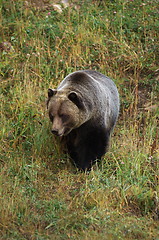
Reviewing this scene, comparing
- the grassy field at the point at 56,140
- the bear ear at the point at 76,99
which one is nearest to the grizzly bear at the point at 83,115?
the bear ear at the point at 76,99

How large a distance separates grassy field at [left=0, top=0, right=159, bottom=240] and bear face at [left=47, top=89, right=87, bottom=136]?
0.67m

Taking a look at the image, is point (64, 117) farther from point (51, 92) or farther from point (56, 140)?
point (56, 140)

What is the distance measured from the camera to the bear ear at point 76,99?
570 centimetres

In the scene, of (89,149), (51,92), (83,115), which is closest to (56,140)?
(89,149)

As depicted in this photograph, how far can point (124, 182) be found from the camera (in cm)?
571

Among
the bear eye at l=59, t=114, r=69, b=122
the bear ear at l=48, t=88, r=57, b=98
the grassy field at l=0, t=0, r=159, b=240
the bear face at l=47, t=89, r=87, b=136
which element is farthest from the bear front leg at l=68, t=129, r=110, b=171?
the bear ear at l=48, t=88, r=57, b=98

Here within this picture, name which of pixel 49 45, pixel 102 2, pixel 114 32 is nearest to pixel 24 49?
pixel 49 45

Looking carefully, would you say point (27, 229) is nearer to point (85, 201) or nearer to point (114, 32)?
point (85, 201)

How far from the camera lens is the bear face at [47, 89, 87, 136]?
5664 mm

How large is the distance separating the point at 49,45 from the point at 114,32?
1.43 m

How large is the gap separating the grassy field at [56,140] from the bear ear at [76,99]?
2.87 feet

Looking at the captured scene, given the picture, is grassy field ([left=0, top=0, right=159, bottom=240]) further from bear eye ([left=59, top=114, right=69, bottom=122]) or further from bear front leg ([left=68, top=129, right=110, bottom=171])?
bear eye ([left=59, top=114, right=69, bottom=122])

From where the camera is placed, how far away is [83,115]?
585 cm

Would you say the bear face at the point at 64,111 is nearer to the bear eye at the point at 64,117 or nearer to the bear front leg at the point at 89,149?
the bear eye at the point at 64,117
